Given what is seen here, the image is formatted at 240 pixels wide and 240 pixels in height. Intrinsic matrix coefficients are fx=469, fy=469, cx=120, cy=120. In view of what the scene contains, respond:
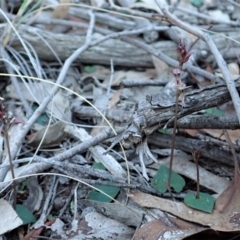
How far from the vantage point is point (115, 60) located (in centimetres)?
205

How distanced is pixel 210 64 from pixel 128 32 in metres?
0.40

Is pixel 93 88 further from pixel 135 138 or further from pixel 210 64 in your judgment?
pixel 135 138

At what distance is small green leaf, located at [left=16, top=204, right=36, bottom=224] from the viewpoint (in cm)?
135

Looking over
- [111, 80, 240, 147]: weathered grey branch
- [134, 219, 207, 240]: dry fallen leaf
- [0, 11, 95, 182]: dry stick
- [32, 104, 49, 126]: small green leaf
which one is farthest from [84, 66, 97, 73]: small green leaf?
[134, 219, 207, 240]: dry fallen leaf

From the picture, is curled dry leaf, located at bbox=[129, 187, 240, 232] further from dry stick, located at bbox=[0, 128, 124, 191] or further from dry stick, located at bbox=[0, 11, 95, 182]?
dry stick, located at bbox=[0, 11, 95, 182]

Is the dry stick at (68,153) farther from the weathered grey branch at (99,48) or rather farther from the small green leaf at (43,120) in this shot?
the weathered grey branch at (99,48)

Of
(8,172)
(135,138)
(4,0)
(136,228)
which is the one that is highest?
(4,0)

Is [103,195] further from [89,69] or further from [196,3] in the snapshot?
[196,3]

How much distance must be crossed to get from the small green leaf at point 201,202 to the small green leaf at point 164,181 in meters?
0.08

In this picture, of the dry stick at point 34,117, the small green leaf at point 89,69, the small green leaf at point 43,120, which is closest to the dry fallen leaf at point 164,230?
the dry stick at point 34,117

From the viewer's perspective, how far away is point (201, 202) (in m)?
1.29

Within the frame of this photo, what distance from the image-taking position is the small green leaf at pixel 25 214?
4.42 ft

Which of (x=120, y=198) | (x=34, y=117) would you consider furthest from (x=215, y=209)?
(x=34, y=117)

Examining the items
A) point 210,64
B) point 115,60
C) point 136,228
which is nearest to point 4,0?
point 115,60
